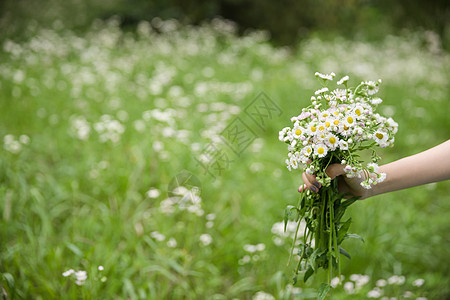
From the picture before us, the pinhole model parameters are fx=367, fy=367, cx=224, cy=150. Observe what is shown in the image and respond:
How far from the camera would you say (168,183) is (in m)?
2.65

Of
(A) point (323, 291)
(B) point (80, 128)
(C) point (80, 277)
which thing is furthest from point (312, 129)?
(B) point (80, 128)

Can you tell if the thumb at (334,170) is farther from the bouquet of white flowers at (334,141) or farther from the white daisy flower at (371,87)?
the white daisy flower at (371,87)

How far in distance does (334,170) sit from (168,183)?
1.65 m

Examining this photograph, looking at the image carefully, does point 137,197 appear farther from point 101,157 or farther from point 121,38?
point 121,38

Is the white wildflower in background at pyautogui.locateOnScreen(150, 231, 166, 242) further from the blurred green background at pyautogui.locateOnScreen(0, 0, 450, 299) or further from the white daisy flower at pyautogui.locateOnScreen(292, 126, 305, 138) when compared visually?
the white daisy flower at pyautogui.locateOnScreen(292, 126, 305, 138)

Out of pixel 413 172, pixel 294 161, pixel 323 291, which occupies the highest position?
pixel 413 172

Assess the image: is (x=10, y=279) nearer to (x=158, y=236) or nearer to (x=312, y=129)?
(x=158, y=236)

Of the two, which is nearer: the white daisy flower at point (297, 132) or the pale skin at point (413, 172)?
the white daisy flower at point (297, 132)

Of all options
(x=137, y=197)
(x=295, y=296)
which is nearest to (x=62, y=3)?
Result: (x=137, y=197)

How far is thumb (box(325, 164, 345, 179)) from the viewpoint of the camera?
3.88ft

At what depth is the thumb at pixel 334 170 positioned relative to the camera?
1184mm

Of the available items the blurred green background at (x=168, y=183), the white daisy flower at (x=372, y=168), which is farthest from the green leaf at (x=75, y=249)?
the white daisy flower at (x=372, y=168)

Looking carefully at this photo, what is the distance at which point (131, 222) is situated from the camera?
233 centimetres

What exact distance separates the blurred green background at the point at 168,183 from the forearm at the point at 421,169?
32.5 inches
